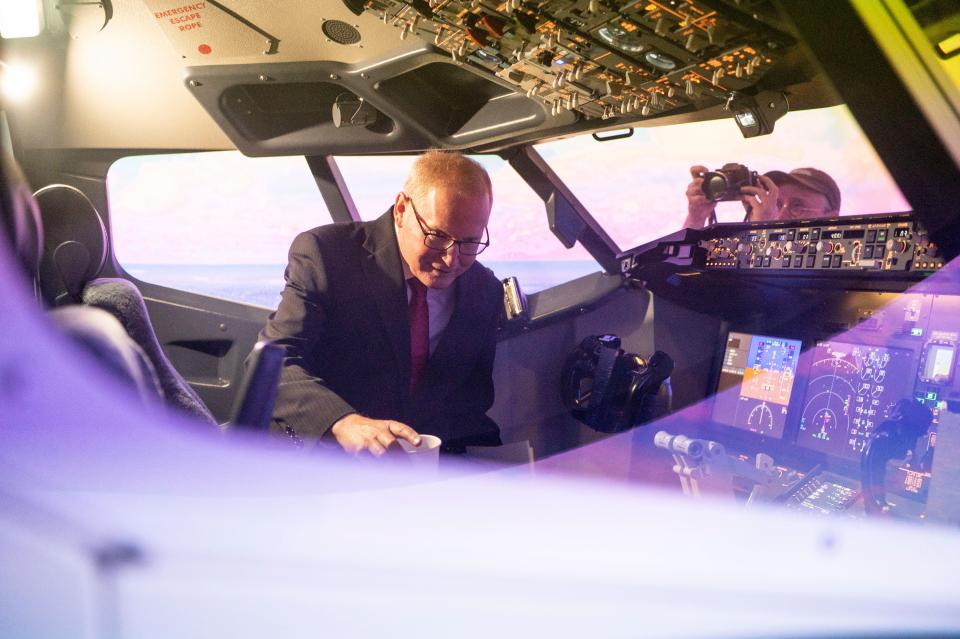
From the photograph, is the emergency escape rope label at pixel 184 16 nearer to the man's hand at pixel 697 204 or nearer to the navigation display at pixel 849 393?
the man's hand at pixel 697 204

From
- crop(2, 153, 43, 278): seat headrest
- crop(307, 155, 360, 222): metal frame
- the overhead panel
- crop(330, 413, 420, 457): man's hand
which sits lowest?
crop(330, 413, 420, 457): man's hand

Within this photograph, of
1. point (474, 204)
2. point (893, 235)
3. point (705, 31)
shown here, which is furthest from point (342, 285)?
point (893, 235)

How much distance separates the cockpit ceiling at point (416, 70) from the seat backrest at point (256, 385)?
1112 mm

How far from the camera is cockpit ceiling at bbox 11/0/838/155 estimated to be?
1494 mm

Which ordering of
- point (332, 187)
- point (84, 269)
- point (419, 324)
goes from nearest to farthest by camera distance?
point (84, 269)
point (419, 324)
point (332, 187)

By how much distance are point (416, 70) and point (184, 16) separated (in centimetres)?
85

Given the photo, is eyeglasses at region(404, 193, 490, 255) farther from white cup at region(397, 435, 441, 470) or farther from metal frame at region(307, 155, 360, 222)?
metal frame at region(307, 155, 360, 222)

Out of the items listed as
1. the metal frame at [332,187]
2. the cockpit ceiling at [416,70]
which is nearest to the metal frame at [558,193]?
the cockpit ceiling at [416,70]

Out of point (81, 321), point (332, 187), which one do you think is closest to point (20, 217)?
point (81, 321)

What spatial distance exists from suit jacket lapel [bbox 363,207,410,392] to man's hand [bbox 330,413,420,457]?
56cm

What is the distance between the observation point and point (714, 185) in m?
2.22

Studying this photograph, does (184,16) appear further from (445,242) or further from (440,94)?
(445,242)

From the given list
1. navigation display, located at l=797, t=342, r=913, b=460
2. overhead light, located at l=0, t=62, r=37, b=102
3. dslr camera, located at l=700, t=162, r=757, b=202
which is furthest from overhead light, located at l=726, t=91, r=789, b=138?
overhead light, located at l=0, t=62, r=37, b=102

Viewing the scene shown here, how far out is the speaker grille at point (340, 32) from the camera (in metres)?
2.14
